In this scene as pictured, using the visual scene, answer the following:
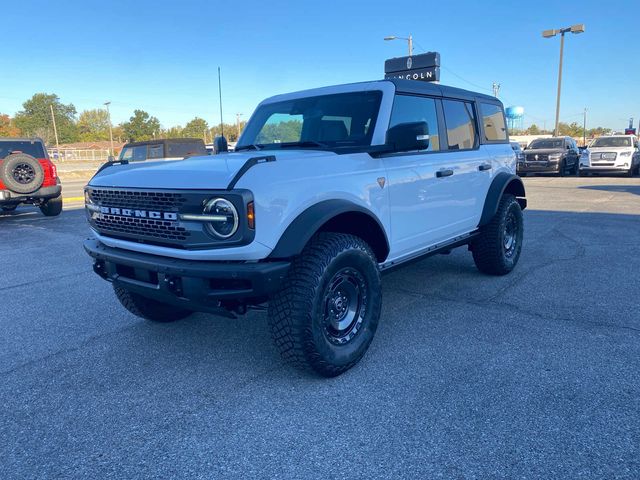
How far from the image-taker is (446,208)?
4277 mm

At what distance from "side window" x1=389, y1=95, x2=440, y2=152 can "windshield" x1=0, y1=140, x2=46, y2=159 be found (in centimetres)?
986

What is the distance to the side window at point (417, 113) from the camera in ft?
12.4

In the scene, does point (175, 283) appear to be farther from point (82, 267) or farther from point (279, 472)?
point (82, 267)

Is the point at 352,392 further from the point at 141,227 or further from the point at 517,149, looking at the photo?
the point at 517,149

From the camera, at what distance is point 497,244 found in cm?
507

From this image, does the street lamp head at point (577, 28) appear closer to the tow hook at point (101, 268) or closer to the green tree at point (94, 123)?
the tow hook at point (101, 268)

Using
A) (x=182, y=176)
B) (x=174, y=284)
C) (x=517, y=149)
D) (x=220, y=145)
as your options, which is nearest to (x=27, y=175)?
(x=220, y=145)

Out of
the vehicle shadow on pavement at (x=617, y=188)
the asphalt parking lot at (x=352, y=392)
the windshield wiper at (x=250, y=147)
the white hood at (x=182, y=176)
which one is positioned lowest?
the asphalt parking lot at (x=352, y=392)

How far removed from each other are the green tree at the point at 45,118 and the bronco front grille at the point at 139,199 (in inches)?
4557

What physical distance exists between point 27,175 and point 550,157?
61.5 feet

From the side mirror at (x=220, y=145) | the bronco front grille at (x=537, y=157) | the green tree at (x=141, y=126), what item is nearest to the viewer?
the side mirror at (x=220, y=145)

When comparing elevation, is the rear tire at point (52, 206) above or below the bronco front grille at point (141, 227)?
below

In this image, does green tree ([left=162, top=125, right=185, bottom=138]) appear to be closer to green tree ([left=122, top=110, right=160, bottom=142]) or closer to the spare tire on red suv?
green tree ([left=122, top=110, right=160, bottom=142])

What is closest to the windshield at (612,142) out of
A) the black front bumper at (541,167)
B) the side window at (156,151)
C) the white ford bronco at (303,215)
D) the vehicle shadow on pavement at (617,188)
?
the black front bumper at (541,167)
